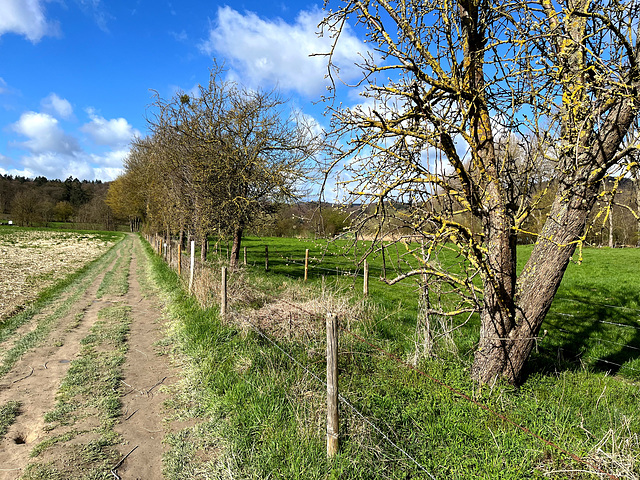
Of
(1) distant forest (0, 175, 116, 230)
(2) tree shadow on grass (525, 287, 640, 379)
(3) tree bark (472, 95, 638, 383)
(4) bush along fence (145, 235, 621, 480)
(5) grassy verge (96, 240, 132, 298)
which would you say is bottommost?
(5) grassy verge (96, 240, 132, 298)

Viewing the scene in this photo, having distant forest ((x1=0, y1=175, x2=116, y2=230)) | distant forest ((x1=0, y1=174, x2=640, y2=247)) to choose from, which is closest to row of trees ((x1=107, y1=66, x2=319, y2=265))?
distant forest ((x1=0, y1=174, x2=640, y2=247))

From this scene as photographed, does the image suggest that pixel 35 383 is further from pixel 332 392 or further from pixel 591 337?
pixel 591 337

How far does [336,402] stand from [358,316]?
13.1ft

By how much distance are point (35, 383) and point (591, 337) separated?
10547mm

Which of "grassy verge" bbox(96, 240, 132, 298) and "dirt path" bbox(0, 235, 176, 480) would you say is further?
"grassy verge" bbox(96, 240, 132, 298)

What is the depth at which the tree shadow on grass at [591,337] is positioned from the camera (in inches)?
255

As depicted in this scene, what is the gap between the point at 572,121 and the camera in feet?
12.8

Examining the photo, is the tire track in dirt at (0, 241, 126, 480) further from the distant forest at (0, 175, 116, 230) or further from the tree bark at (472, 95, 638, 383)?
the distant forest at (0, 175, 116, 230)

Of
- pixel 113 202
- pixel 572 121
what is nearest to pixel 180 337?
pixel 572 121

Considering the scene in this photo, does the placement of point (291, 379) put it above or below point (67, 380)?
above

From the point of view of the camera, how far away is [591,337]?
849 cm

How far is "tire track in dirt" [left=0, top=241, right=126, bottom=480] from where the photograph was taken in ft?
12.9

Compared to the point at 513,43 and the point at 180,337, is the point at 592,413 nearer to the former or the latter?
the point at 513,43

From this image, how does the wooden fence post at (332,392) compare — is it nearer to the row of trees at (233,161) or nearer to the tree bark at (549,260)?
the tree bark at (549,260)
